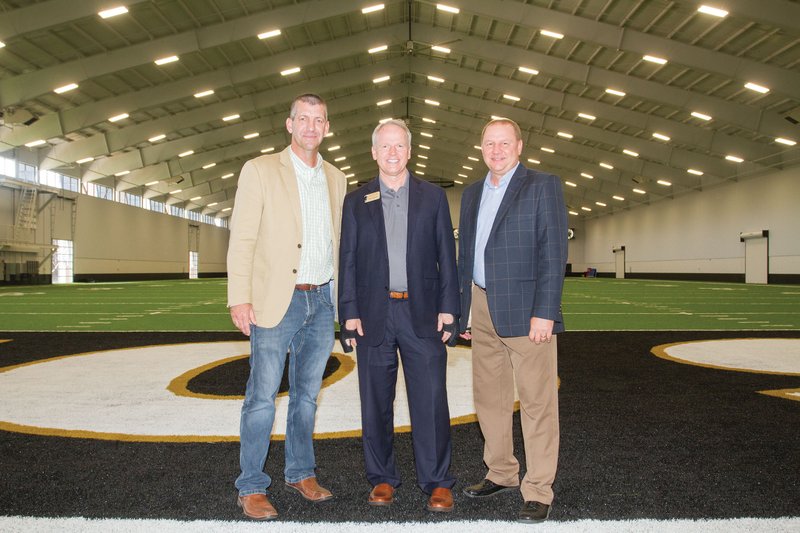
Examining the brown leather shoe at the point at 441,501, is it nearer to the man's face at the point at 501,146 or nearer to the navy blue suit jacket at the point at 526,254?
the navy blue suit jacket at the point at 526,254

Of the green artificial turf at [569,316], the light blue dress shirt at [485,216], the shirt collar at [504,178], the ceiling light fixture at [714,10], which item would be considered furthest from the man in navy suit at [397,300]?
the ceiling light fixture at [714,10]

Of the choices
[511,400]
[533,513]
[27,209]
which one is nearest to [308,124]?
[511,400]

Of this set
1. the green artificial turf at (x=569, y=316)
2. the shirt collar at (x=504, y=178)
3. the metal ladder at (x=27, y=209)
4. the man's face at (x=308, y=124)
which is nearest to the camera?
the man's face at (x=308, y=124)

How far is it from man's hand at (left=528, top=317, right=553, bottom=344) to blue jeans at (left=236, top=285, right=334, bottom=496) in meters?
0.99

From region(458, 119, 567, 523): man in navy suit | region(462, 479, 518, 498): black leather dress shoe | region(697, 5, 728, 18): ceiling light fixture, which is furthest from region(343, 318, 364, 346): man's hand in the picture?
region(697, 5, 728, 18): ceiling light fixture

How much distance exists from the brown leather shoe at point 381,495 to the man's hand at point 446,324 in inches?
28.6

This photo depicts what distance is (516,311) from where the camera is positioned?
2744 mm

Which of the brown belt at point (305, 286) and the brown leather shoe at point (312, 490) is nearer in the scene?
Answer: the brown leather shoe at point (312, 490)

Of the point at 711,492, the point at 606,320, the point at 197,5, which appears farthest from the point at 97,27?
the point at 711,492

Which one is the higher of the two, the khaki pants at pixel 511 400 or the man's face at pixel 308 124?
the man's face at pixel 308 124

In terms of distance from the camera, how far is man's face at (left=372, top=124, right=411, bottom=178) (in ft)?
8.85

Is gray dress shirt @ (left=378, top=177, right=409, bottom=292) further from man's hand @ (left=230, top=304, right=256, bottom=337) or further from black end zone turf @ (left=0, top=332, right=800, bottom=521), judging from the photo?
black end zone turf @ (left=0, top=332, right=800, bottom=521)

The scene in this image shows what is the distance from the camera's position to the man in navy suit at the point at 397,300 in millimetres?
2711

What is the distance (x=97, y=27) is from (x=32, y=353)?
13.7 m
